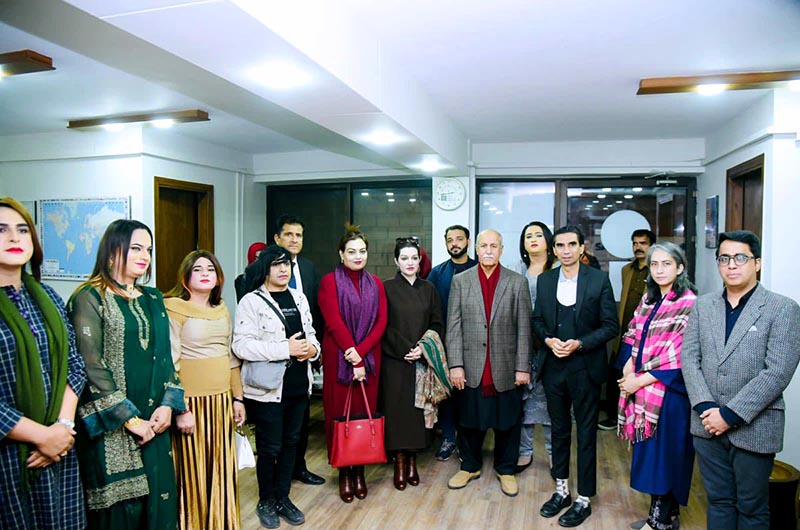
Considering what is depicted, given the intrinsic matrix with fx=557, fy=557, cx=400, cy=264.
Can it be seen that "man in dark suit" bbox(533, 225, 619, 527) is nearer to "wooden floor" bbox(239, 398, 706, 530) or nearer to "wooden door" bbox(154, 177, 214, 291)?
"wooden floor" bbox(239, 398, 706, 530)

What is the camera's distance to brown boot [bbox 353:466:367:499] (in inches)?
126

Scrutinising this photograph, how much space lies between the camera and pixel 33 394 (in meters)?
1.76

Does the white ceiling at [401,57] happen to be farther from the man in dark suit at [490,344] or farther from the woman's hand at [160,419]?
the woman's hand at [160,419]

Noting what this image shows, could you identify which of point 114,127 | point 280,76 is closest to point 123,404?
point 280,76

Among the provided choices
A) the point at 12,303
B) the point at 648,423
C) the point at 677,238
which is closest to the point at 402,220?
the point at 677,238

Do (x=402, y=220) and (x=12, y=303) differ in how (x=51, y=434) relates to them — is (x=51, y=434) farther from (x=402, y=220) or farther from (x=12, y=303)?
(x=402, y=220)

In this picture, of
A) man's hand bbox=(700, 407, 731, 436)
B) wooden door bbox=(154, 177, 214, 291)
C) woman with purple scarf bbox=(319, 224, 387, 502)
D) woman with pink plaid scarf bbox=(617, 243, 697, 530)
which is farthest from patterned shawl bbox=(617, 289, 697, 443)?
wooden door bbox=(154, 177, 214, 291)

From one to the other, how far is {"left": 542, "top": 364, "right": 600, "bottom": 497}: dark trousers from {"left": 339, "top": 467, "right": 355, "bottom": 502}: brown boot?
3.77ft

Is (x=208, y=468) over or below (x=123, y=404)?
below

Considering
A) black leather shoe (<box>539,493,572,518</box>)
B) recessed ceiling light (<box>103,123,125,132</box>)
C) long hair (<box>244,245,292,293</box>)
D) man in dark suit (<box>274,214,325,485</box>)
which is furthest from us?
recessed ceiling light (<box>103,123,125,132</box>)

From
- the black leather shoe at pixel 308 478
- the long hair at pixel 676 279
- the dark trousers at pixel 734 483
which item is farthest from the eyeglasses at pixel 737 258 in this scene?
the black leather shoe at pixel 308 478

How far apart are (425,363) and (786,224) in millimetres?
2417

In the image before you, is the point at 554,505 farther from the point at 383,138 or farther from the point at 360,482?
the point at 383,138

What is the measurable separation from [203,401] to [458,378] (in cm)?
143
